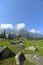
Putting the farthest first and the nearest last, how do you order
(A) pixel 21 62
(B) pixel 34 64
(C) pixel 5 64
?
(B) pixel 34 64, (C) pixel 5 64, (A) pixel 21 62

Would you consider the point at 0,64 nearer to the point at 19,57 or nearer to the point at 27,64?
the point at 27,64

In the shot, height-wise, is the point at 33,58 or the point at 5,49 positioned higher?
the point at 5,49

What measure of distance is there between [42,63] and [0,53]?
1242 cm

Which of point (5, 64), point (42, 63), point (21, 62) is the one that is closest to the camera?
point (21, 62)

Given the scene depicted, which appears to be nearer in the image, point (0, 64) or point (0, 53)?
point (0, 64)

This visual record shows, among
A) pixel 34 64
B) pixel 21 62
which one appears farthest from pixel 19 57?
pixel 34 64

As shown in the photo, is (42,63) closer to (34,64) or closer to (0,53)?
(34,64)

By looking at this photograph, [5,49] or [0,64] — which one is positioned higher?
[5,49]

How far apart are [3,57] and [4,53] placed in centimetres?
147

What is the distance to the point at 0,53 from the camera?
126 ft

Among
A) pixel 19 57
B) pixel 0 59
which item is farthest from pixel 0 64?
pixel 19 57

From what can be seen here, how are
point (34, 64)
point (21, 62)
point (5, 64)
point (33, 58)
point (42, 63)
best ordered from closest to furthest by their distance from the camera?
point (21, 62) < point (5, 64) < point (34, 64) < point (42, 63) < point (33, 58)

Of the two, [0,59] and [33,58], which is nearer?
[0,59]

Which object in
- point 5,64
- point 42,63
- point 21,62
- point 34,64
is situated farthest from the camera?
point 42,63
